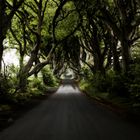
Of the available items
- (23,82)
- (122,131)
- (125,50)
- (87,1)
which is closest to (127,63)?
(125,50)

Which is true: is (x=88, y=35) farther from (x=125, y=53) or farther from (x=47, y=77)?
(x=47, y=77)

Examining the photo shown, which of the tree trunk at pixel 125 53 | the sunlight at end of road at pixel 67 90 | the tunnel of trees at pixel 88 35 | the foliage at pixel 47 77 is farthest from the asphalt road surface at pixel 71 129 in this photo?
the foliage at pixel 47 77

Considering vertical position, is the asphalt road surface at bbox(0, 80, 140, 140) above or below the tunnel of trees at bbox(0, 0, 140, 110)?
below

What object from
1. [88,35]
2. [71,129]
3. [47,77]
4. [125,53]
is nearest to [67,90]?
[47,77]

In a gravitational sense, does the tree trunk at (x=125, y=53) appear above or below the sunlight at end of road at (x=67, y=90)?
above

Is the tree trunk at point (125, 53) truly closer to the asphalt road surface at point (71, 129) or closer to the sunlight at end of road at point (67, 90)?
the asphalt road surface at point (71, 129)

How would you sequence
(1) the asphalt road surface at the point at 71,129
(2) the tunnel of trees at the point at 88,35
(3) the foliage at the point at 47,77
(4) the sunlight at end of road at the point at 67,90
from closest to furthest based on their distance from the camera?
(1) the asphalt road surface at the point at 71,129 < (2) the tunnel of trees at the point at 88,35 < (4) the sunlight at end of road at the point at 67,90 < (3) the foliage at the point at 47,77

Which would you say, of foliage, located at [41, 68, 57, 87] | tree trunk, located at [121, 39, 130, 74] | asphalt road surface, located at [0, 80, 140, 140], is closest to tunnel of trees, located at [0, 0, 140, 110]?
tree trunk, located at [121, 39, 130, 74]

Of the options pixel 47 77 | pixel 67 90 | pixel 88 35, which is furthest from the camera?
pixel 47 77

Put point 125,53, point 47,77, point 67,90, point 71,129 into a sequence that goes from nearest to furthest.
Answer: point 71,129 → point 125,53 → point 67,90 → point 47,77

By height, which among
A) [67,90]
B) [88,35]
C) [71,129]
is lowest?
[71,129]

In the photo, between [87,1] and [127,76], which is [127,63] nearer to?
[127,76]

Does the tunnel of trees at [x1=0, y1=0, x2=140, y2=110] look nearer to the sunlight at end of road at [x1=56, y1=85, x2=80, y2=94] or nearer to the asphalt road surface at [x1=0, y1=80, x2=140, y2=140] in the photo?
the asphalt road surface at [x1=0, y1=80, x2=140, y2=140]

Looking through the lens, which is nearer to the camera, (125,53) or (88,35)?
(125,53)
